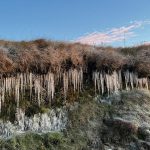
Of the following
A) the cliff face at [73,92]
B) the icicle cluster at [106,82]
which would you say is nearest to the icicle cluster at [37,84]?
the cliff face at [73,92]

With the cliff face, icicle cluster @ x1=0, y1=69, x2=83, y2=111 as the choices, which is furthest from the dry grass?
icicle cluster @ x1=0, y1=69, x2=83, y2=111

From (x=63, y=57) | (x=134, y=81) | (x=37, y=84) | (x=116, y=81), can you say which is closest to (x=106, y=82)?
(x=116, y=81)

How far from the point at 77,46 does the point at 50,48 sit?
7.51ft

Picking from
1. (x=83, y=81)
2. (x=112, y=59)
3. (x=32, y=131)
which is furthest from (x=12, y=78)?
(x=112, y=59)

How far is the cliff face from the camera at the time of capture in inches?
795

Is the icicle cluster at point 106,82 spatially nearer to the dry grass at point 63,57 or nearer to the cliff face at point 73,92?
the cliff face at point 73,92

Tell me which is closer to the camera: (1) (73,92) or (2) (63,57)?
(2) (63,57)

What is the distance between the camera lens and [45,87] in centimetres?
2155

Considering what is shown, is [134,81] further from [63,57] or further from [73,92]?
[63,57]

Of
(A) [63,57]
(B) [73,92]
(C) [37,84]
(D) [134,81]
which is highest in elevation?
(A) [63,57]

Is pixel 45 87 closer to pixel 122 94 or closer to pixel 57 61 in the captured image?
pixel 57 61

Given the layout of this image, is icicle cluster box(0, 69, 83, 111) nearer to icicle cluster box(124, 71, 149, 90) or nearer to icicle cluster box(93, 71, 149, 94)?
icicle cluster box(93, 71, 149, 94)

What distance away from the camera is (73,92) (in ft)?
73.9

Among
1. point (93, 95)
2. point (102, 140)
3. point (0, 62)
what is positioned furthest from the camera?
point (93, 95)
